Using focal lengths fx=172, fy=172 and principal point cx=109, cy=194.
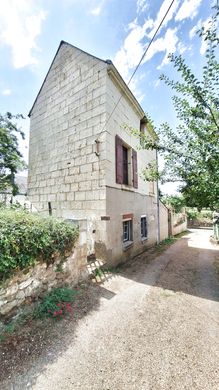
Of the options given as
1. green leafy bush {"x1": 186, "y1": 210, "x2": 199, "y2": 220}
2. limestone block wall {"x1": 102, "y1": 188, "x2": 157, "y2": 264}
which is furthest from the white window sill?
green leafy bush {"x1": 186, "y1": 210, "x2": 199, "y2": 220}

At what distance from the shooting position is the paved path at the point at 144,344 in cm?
213

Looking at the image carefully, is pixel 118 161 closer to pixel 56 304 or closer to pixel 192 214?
pixel 56 304

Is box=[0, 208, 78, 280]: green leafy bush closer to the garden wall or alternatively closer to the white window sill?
the garden wall

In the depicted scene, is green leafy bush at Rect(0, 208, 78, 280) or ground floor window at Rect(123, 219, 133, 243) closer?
green leafy bush at Rect(0, 208, 78, 280)

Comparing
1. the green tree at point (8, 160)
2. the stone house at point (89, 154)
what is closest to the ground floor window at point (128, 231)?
the stone house at point (89, 154)

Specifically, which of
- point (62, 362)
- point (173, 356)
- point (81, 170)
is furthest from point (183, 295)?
point (81, 170)

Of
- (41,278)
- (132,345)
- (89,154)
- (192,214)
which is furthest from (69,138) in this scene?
(192,214)

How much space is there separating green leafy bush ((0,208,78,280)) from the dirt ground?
118cm

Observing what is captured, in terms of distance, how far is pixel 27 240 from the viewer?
9.85 ft

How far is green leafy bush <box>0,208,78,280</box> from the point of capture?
8.82 ft

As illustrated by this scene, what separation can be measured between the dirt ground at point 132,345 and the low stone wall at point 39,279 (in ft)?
1.90

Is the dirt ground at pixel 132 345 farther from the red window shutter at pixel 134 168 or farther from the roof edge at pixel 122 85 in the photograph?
the roof edge at pixel 122 85

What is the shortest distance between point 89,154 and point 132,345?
5.46 metres

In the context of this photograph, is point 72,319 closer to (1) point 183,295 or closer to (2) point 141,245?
(1) point 183,295
